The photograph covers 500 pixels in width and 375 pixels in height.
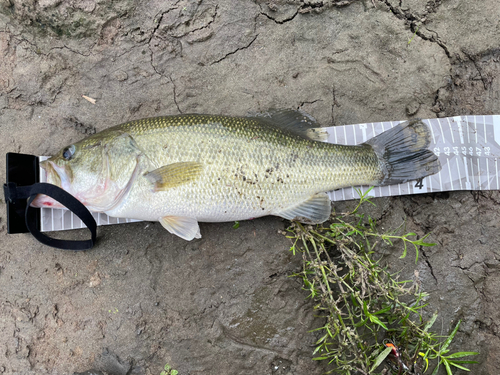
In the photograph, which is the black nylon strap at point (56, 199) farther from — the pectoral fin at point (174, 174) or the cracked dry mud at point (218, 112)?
the pectoral fin at point (174, 174)

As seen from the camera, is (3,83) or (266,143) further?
(3,83)

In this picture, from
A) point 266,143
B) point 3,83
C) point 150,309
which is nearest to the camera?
point 266,143

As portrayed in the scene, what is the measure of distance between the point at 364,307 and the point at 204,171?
171cm

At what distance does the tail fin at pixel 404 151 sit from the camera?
324 centimetres

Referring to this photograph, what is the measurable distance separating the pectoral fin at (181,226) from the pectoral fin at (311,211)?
805 millimetres

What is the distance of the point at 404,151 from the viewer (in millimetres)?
3256

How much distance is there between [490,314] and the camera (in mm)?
3293

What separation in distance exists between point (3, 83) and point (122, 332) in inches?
111

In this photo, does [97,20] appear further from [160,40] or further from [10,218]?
[10,218]

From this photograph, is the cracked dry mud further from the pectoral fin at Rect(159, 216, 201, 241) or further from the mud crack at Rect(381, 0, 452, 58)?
the pectoral fin at Rect(159, 216, 201, 241)

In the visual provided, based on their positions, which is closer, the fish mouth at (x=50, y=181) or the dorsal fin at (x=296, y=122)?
the fish mouth at (x=50, y=181)

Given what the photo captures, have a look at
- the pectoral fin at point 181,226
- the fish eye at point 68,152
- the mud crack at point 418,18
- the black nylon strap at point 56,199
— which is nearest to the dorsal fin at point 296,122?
the pectoral fin at point 181,226

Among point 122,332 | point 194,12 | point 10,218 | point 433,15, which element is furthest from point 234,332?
point 433,15

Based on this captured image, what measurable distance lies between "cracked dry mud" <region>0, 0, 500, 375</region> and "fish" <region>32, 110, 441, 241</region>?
0.41 meters
